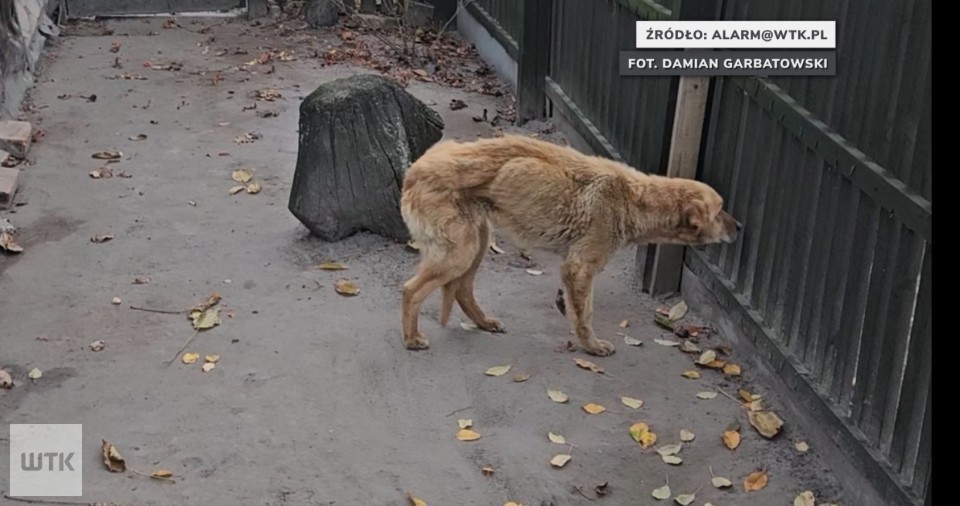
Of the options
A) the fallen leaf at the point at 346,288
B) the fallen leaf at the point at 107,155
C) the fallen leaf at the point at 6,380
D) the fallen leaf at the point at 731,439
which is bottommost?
the fallen leaf at the point at 6,380

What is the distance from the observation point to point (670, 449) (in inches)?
202

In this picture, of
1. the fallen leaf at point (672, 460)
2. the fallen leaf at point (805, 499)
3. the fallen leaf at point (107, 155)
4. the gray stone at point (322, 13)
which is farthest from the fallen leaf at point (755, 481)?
the gray stone at point (322, 13)

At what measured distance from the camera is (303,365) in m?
5.81

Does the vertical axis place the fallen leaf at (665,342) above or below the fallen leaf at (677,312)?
below

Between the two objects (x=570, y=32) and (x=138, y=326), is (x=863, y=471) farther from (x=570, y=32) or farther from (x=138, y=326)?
(x=570, y=32)

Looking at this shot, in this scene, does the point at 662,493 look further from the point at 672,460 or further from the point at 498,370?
the point at 498,370

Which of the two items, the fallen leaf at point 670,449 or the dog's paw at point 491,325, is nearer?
the fallen leaf at point 670,449

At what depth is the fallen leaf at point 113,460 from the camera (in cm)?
477

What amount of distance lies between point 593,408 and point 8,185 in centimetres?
495

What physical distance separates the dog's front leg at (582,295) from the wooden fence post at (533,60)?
4375mm

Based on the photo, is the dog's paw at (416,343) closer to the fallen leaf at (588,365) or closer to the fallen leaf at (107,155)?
the fallen leaf at (588,365)

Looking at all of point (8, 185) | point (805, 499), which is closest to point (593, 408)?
point (805, 499)

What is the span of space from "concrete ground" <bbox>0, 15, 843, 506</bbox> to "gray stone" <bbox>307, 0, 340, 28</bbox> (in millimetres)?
5291

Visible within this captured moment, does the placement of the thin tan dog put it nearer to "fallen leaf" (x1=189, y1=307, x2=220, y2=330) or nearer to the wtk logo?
"fallen leaf" (x1=189, y1=307, x2=220, y2=330)
